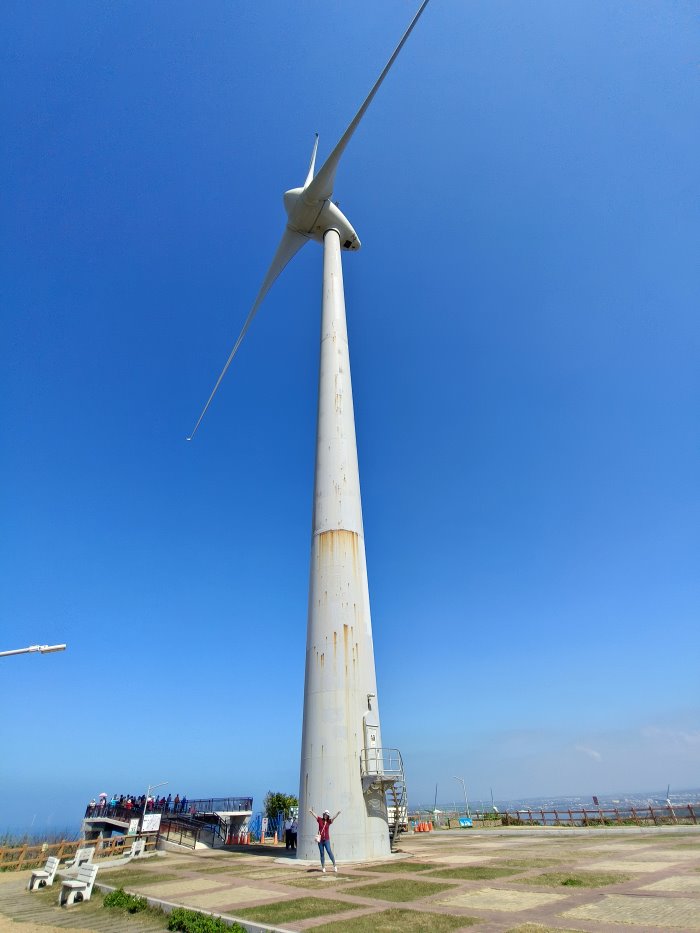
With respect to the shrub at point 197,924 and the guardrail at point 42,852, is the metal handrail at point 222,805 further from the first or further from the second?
the shrub at point 197,924

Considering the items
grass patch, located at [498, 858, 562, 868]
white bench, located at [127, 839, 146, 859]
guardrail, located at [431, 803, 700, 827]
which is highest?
guardrail, located at [431, 803, 700, 827]

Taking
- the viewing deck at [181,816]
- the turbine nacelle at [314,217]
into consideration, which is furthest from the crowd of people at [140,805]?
the turbine nacelle at [314,217]

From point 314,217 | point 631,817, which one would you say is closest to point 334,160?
point 314,217

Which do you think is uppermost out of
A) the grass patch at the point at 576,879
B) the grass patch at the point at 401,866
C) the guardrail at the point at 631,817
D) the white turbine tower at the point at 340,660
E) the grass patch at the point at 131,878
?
the white turbine tower at the point at 340,660

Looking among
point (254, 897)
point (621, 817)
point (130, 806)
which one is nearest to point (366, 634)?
point (254, 897)

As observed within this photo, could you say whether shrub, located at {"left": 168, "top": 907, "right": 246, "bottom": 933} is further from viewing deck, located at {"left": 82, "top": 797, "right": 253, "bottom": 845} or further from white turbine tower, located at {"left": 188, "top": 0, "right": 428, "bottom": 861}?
viewing deck, located at {"left": 82, "top": 797, "right": 253, "bottom": 845}

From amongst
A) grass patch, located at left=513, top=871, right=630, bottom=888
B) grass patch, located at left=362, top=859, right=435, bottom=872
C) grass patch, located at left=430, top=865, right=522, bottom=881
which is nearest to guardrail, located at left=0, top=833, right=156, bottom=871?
grass patch, located at left=362, top=859, right=435, bottom=872

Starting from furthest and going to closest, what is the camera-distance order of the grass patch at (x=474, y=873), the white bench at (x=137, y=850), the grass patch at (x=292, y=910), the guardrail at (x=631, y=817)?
the guardrail at (x=631, y=817) < the white bench at (x=137, y=850) < the grass patch at (x=474, y=873) < the grass patch at (x=292, y=910)
